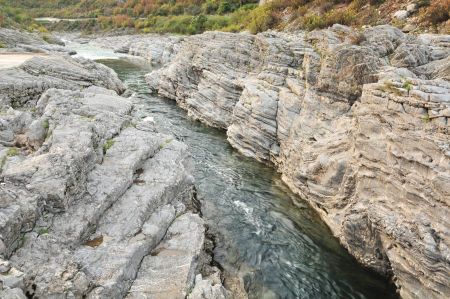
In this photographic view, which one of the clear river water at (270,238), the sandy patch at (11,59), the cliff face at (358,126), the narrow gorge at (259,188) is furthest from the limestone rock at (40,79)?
the clear river water at (270,238)

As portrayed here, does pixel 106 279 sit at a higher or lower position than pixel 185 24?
higher

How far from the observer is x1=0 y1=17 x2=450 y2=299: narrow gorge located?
39.7ft

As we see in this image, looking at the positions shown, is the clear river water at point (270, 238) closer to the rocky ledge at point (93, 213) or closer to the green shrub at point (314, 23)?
the rocky ledge at point (93, 213)

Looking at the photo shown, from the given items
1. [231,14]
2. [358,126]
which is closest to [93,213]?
[358,126]

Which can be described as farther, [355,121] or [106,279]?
[355,121]

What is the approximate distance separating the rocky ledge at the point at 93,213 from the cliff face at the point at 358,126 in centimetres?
662

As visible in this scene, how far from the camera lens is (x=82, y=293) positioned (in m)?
10.8

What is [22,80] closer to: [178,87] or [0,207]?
[0,207]

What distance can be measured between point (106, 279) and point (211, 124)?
22.7 metres

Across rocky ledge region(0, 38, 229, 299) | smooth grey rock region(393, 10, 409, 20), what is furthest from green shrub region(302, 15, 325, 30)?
rocky ledge region(0, 38, 229, 299)

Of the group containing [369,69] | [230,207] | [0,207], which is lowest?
[230,207]

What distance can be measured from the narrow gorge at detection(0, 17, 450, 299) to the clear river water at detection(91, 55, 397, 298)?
8cm

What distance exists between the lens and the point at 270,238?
58.2 ft

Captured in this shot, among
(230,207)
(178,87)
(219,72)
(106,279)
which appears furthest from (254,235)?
(178,87)
